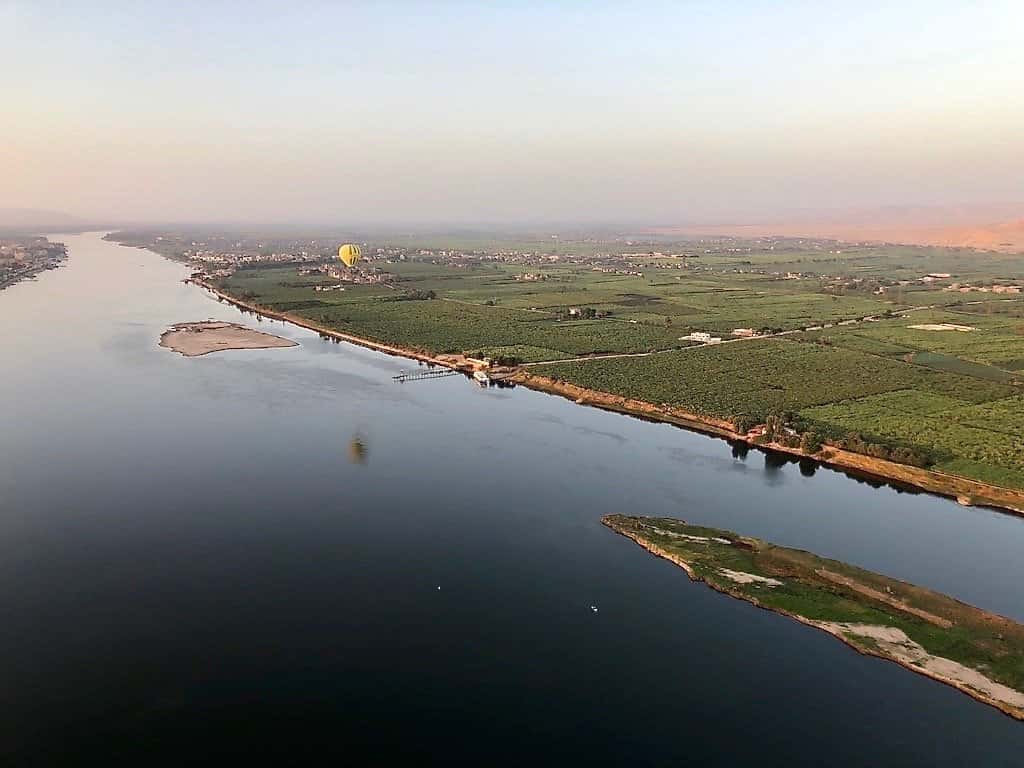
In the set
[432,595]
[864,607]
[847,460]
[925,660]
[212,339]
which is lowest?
[432,595]

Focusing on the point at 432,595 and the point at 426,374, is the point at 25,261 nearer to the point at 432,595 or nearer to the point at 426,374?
the point at 426,374

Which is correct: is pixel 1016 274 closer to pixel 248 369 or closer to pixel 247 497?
pixel 248 369

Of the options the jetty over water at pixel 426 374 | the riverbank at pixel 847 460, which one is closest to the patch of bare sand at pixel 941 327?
the riverbank at pixel 847 460

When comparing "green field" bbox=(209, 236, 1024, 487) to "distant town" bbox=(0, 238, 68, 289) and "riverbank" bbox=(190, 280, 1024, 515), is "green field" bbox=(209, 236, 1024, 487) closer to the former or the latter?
"riverbank" bbox=(190, 280, 1024, 515)

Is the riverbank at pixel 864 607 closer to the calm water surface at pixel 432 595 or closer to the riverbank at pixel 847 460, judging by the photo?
the calm water surface at pixel 432 595

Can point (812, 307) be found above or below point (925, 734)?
above

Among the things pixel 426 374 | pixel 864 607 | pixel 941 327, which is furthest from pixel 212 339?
pixel 941 327

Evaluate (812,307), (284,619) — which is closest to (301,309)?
(812,307)
